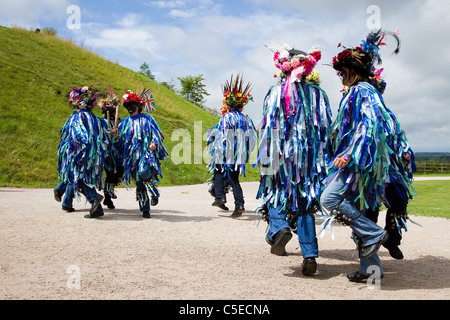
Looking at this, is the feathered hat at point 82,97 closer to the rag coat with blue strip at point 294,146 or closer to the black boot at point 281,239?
the rag coat with blue strip at point 294,146

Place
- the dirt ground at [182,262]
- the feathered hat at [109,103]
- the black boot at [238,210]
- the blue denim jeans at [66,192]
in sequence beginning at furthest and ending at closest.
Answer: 1. the feathered hat at [109,103]
2. the black boot at [238,210]
3. the blue denim jeans at [66,192]
4. the dirt ground at [182,262]

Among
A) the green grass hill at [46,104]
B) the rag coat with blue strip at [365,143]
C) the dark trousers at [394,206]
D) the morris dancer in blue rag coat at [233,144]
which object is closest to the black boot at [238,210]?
the morris dancer in blue rag coat at [233,144]

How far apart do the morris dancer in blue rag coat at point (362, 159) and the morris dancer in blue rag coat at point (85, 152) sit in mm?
4598

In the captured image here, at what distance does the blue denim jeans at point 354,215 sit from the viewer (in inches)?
146

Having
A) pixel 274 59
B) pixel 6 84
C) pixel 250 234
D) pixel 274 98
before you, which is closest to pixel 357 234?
pixel 274 98

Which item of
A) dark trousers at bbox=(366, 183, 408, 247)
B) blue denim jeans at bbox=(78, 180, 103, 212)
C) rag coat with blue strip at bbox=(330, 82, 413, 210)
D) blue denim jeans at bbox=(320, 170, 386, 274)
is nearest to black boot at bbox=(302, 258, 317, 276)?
blue denim jeans at bbox=(320, 170, 386, 274)

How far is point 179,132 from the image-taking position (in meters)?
21.9

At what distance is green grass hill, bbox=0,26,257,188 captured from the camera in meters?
13.8

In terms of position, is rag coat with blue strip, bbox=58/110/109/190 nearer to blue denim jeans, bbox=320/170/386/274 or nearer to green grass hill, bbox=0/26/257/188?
green grass hill, bbox=0/26/257/188

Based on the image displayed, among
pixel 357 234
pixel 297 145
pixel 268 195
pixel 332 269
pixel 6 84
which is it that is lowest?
pixel 332 269

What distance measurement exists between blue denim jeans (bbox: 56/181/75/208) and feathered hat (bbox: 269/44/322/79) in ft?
15.7

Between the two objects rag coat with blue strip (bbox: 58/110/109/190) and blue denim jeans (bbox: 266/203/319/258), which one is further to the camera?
rag coat with blue strip (bbox: 58/110/109/190)
